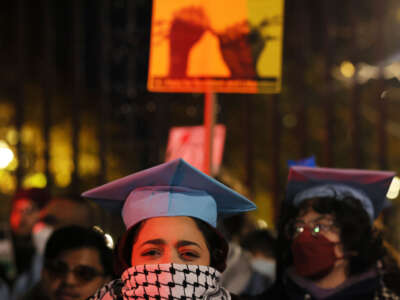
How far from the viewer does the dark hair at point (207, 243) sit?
2.02 meters

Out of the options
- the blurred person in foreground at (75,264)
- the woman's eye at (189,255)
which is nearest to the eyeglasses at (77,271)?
the blurred person in foreground at (75,264)

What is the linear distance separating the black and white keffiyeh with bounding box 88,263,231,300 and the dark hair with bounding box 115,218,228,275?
117 mm

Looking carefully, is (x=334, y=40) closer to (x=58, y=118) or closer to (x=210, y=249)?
(x=210, y=249)

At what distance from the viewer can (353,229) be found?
255 cm

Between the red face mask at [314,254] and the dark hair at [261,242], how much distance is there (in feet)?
3.95

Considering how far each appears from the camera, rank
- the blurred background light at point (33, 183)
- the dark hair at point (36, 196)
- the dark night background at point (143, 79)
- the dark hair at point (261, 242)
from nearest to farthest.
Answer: the dark hair at point (261, 242), the dark hair at point (36, 196), the dark night background at point (143, 79), the blurred background light at point (33, 183)

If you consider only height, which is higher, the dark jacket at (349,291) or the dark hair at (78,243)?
the dark hair at (78,243)

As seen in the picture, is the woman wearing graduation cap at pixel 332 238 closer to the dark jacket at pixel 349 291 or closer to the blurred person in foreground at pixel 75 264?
the dark jacket at pixel 349 291

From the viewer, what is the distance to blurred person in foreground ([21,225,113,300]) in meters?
2.36

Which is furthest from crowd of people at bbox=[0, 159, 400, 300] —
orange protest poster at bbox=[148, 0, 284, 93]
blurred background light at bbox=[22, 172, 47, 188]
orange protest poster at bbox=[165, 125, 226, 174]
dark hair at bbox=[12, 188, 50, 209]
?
blurred background light at bbox=[22, 172, 47, 188]

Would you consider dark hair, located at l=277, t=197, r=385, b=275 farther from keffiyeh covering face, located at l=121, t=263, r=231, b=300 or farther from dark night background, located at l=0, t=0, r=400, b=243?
dark night background, located at l=0, t=0, r=400, b=243

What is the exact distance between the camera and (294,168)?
262 centimetres

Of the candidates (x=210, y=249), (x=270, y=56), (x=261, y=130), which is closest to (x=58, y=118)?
(x=261, y=130)

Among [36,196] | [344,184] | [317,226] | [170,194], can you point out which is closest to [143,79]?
[36,196]
